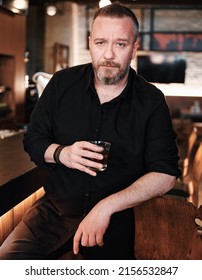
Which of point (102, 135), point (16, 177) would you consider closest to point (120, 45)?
point (102, 135)

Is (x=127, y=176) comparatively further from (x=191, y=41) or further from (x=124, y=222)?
(x=191, y=41)

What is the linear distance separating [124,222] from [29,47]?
19.9 feet

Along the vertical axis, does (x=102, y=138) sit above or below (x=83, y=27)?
below

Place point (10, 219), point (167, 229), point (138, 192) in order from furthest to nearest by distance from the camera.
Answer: point (10, 219)
point (138, 192)
point (167, 229)

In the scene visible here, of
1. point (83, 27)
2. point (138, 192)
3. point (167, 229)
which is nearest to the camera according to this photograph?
point (167, 229)

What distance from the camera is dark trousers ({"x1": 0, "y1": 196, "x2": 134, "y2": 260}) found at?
48.0 inches

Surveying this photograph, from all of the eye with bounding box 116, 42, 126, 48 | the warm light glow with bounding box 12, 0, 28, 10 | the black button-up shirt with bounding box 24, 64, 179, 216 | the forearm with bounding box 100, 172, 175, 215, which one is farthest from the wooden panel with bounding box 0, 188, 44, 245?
the warm light glow with bounding box 12, 0, 28, 10

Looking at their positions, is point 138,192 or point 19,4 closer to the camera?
point 138,192

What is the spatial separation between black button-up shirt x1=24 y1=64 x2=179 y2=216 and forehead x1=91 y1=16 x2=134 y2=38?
0.21 m

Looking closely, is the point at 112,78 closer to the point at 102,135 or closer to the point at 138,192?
the point at 102,135

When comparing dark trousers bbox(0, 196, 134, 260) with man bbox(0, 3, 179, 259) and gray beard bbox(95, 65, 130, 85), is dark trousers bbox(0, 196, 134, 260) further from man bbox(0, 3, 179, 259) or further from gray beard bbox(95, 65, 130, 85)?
gray beard bbox(95, 65, 130, 85)

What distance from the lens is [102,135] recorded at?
131 cm

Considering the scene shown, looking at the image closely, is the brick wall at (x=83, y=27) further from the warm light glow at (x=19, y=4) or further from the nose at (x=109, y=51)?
the nose at (x=109, y=51)

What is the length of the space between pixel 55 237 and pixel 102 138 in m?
0.33
